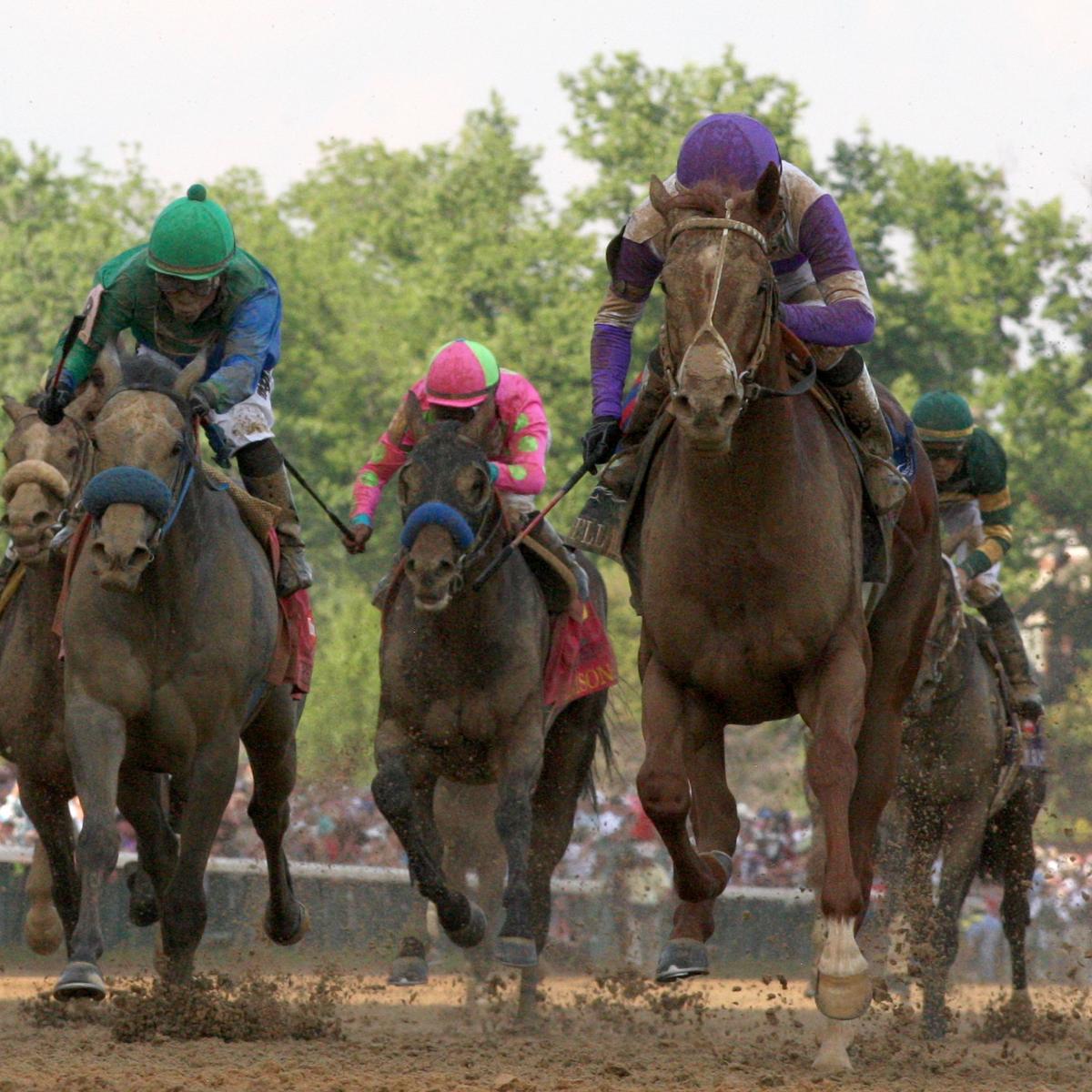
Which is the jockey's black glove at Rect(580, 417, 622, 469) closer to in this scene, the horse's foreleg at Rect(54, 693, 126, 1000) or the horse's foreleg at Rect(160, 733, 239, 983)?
the horse's foreleg at Rect(160, 733, 239, 983)

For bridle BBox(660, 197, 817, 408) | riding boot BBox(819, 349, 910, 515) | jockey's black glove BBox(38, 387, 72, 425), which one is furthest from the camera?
jockey's black glove BBox(38, 387, 72, 425)

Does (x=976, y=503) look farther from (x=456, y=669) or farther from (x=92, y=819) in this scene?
(x=92, y=819)

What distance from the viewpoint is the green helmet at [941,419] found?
35.9ft

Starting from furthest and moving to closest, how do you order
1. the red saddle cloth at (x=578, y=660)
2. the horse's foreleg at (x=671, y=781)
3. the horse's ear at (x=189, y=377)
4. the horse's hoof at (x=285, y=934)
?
the red saddle cloth at (x=578, y=660)
the horse's hoof at (x=285, y=934)
the horse's ear at (x=189, y=377)
the horse's foreleg at (x=671, y=781)

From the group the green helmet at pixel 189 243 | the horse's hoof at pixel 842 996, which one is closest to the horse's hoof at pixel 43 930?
the green helmet at pixel 189 243

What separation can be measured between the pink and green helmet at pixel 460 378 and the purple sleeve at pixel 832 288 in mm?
2810

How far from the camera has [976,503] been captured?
1170 centimetres

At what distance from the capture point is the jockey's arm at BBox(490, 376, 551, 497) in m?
9.96

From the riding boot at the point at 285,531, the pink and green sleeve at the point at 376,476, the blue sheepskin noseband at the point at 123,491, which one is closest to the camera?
the blue sheepskin noseband at the point at 123,491

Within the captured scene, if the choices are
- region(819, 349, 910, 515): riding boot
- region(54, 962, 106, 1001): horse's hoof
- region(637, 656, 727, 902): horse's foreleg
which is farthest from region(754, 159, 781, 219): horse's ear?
region(54, 962, 106, 1001): horse's hoof

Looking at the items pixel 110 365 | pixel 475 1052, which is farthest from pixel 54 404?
pixel 475 1052

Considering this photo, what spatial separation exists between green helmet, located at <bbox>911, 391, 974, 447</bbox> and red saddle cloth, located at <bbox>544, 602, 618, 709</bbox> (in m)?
1.80

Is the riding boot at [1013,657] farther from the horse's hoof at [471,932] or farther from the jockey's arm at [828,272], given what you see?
the jockey's arm at [828,272]

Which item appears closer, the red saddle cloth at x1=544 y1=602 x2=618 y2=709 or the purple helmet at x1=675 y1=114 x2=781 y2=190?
the purple helmet at x1=675 y1=114 x2=781 y2=190
